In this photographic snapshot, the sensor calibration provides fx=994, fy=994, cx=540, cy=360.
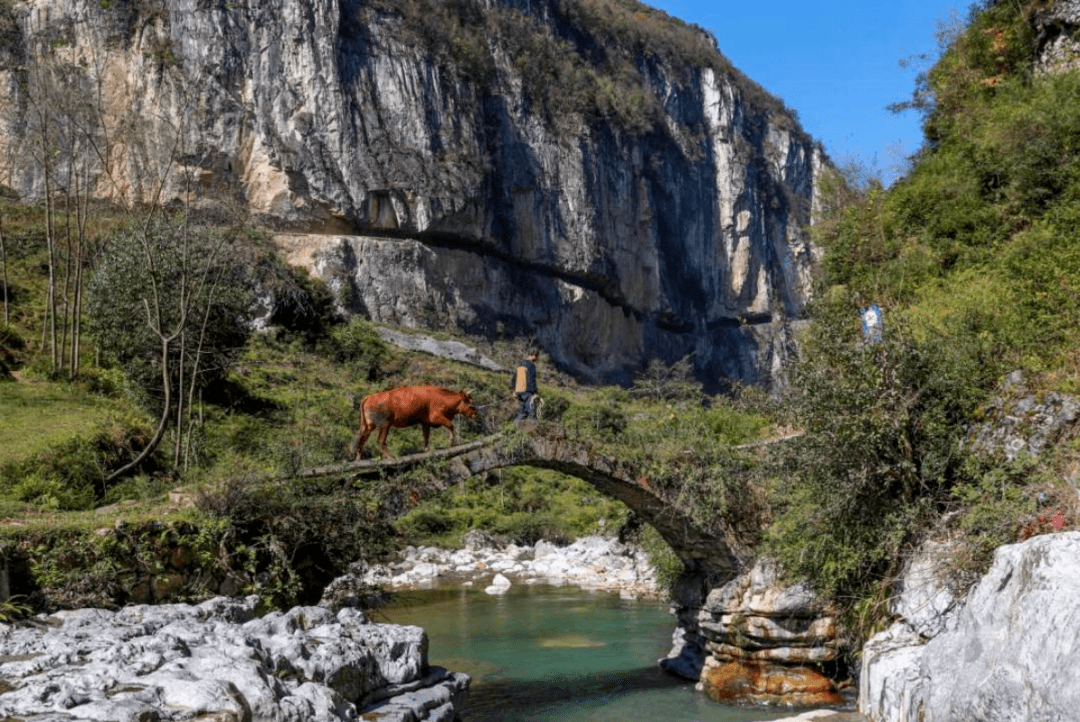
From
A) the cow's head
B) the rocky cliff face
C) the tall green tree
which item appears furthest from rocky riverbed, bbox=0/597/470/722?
the rocky cliff face

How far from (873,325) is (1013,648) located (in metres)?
6.18

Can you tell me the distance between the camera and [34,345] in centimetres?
2595

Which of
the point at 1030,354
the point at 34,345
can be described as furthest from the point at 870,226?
the point at 34,345

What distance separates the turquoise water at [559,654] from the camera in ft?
46.6

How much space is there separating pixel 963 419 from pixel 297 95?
44.7 metres

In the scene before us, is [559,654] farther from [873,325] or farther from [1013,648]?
[1013,648]

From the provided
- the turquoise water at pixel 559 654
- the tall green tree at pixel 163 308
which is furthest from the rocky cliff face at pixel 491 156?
the turquoise water at pixel 559 654

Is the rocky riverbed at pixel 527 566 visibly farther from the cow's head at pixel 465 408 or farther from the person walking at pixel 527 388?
the cow's head at pixel 465 408

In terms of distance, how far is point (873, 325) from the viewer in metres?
13.5

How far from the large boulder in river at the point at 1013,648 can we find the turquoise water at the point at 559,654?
184 inches

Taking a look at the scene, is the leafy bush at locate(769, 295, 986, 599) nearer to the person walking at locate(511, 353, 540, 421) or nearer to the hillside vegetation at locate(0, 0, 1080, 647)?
the hillside vegetation at locate(0, 0, 1080, 647)

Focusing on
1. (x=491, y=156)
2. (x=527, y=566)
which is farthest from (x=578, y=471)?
(x=491, y=156)

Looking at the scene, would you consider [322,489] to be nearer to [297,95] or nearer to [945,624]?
[945,624]

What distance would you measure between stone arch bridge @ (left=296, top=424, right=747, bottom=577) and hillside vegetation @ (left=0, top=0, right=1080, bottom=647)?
0.73 ft
